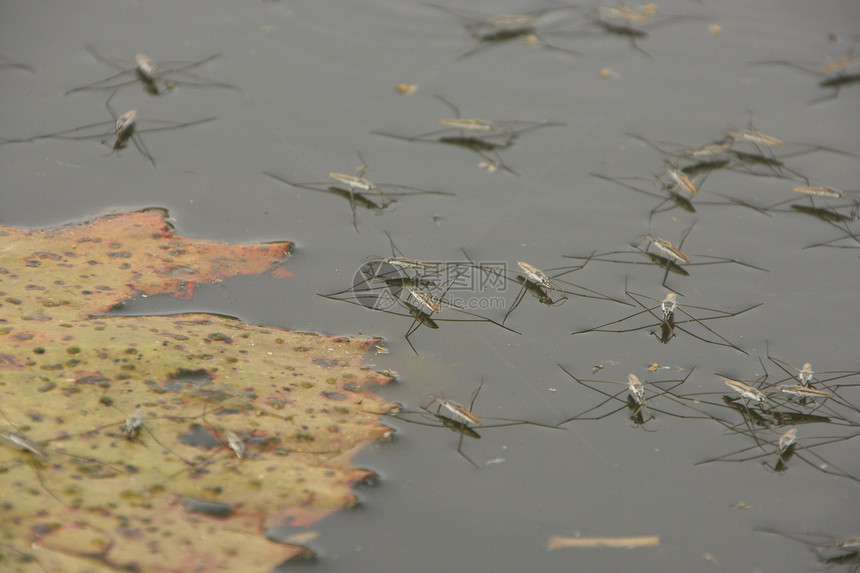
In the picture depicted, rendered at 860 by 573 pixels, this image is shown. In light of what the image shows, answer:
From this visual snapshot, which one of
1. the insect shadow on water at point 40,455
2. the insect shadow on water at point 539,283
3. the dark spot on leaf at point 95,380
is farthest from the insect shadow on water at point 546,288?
the insect shadow on water at point 40,455

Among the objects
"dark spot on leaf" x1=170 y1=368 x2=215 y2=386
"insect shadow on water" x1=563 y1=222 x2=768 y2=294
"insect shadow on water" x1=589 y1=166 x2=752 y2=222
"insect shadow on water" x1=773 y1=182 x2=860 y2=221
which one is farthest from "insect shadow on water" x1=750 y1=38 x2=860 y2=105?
"dark spot on leaf" x1=170 y1=368 x2=215 y2=386

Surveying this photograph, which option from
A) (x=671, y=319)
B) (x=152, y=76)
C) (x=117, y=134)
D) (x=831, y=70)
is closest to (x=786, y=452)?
(x=671, y=319)

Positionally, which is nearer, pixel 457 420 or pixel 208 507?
pixel 208 507

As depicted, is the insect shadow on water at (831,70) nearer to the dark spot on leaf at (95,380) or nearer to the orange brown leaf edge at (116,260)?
the orange brown leaf edge at (116,260)

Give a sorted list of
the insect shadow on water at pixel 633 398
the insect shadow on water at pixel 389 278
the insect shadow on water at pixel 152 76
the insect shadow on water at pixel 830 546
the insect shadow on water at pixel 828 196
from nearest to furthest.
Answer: the insect shadow on water at pixel 830 546, the insect shadow on water at pixel 633 398, the insect shadow on water at pixel 389 278, the insect shadow on water at pixel 828 196, the insect shadow on water at pixel 152 76

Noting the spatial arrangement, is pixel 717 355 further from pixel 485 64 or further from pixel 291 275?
pixel 485 64

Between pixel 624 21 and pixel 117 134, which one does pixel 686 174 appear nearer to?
pixel 624 21
